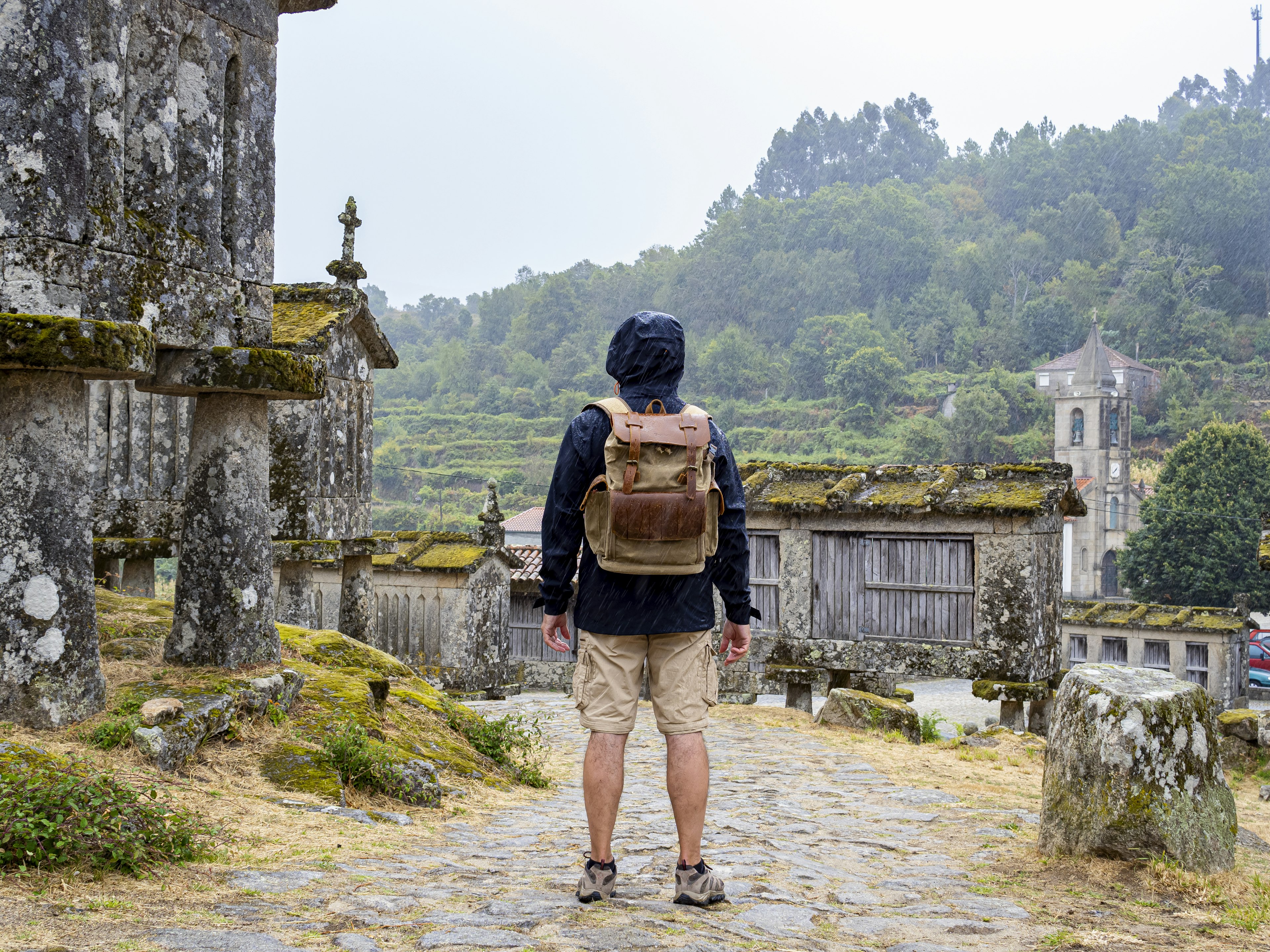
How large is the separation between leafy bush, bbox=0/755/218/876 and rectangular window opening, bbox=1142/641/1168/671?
2751cm

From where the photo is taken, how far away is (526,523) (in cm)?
4728

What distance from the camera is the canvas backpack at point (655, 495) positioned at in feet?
12.7

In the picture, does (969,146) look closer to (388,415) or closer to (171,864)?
(388,415)

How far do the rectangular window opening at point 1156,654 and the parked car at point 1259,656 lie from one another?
197 inches

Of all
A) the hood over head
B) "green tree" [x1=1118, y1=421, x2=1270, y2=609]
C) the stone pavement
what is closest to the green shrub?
the stone pavement

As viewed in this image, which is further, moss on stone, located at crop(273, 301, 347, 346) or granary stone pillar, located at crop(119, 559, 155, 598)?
granary stone pillar, located at crop(119, 559, 155, 598)

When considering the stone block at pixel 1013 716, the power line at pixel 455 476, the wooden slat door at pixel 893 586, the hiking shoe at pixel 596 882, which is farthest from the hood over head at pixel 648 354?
the power line at pixel 455 476

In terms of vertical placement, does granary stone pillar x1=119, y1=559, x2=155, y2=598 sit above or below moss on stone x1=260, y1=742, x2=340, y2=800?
above

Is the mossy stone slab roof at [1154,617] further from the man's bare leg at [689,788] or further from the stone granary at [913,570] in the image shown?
the man's bare leg at [689,788]

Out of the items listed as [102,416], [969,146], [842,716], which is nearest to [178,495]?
[102,416]

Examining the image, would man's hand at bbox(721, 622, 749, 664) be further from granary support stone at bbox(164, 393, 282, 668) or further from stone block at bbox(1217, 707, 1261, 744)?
stone block at bbox(1217, 707, 1261, 744)

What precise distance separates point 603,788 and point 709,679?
1.81 ft

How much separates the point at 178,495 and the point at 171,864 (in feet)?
23.0

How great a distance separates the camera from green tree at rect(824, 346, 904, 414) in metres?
90.1
